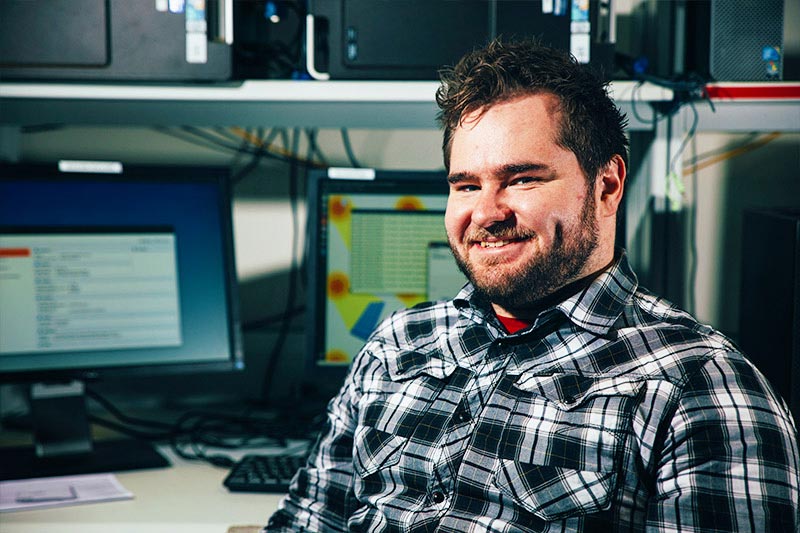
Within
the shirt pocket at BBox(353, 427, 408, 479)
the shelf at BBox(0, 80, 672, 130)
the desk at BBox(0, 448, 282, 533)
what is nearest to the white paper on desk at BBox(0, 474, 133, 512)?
the desk at BBox(0, 448, 282, 533)

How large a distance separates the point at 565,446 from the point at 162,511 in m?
0.61

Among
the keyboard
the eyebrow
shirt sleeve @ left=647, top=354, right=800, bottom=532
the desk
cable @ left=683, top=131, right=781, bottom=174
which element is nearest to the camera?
shirt sleeve @ left=647, top=354, right=800, bottom=532

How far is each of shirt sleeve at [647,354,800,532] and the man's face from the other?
0.72 ft

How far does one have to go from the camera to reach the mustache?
3.24ft

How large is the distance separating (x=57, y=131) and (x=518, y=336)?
116cm

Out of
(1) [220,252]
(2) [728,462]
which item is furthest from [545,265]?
(1) [220,252]

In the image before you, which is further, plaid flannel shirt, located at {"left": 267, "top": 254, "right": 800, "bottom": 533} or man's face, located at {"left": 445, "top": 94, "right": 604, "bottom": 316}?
man's face, located at {"left": 445, "top": 94, "right": 604, "bottom": 316}

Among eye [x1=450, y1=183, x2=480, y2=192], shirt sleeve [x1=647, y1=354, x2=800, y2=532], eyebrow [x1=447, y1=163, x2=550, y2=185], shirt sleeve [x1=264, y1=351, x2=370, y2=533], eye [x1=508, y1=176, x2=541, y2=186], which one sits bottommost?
shirt sleeve [x1=264, y1=351, x2=370, y2=533]

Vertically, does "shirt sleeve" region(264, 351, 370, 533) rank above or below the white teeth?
below

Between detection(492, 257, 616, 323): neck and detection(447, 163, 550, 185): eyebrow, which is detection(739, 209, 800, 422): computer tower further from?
detection(447, 163, 550, 185): eyebrow

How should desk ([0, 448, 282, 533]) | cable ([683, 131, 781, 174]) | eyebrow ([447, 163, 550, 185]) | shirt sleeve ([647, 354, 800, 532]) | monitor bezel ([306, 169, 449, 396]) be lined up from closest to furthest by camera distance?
shirt sleeve ([647, 354, 800, 532]) → eyebrow ([447, 163, 550, 185]) → desk ([0, 448, 282, 533]) → monitor bezel ([306, 169, 449, 396]) → cable ([683, 131, 781, 174])

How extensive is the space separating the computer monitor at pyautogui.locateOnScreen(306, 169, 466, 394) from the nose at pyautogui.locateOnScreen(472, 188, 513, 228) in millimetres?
479

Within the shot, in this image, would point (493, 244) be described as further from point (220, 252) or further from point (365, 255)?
point (220, 252)

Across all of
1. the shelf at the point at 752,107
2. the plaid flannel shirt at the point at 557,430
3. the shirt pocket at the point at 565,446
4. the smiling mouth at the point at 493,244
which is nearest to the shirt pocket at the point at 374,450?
the plaid flannel shirt at the point at 557,430
